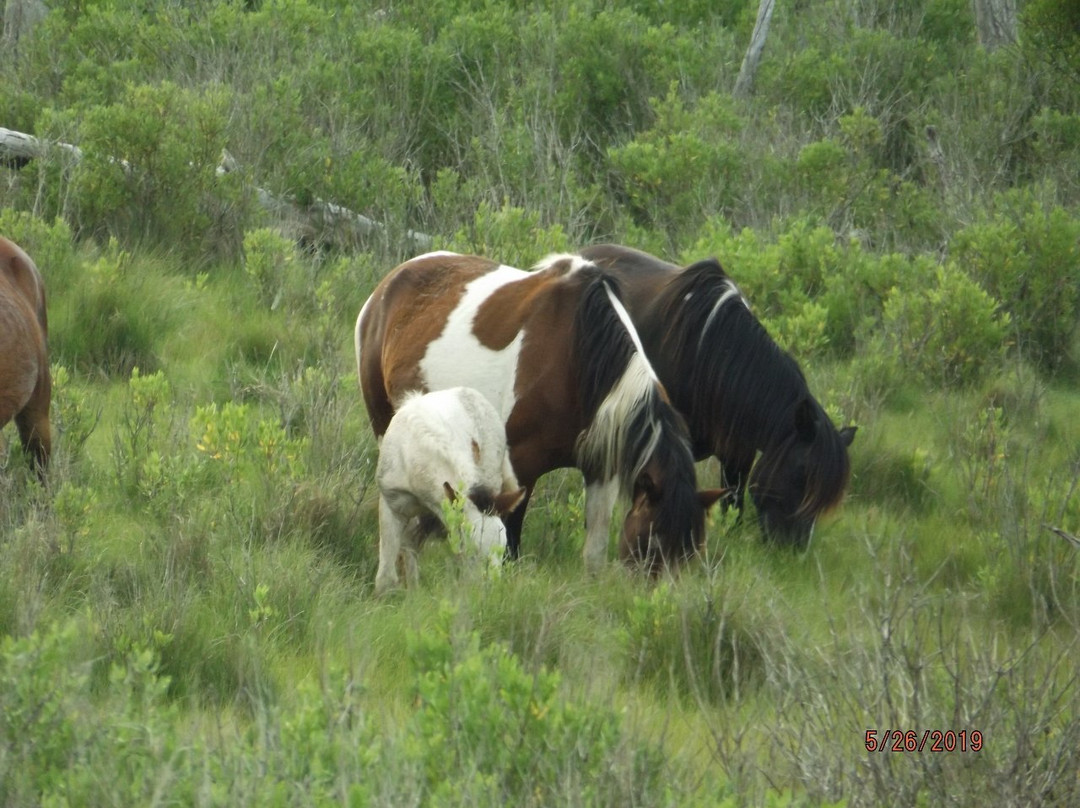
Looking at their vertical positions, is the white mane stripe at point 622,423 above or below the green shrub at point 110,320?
above

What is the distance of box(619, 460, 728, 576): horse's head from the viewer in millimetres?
5434

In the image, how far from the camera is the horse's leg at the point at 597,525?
5883mm

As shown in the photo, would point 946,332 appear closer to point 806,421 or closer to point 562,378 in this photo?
point 806,421

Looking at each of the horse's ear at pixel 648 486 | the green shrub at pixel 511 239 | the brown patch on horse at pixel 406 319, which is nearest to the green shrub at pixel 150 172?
the green shrub at pixel 511 239

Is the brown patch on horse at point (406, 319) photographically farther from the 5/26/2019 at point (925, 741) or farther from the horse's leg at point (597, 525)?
the 5/26/2019 at point (925, 741)

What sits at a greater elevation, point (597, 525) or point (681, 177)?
point (681, 177)

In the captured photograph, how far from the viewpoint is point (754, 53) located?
1404 centimetres

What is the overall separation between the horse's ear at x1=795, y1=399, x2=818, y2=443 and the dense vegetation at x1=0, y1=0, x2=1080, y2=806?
0.59 metres

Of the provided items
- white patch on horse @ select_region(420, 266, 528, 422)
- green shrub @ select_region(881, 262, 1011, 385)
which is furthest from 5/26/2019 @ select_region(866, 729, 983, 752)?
green shrub @ select_region(881, 262, 1011, 385)

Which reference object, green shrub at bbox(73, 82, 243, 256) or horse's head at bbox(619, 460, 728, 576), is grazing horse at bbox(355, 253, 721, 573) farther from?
green shrub at bbox(73, 82, 243, 256)

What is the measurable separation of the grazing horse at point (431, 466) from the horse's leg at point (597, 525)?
0.36 meters

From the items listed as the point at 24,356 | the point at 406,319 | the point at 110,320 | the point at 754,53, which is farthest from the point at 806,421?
the point at 754,53

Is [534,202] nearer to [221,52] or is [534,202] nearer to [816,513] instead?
[221,52]

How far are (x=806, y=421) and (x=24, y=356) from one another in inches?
138
